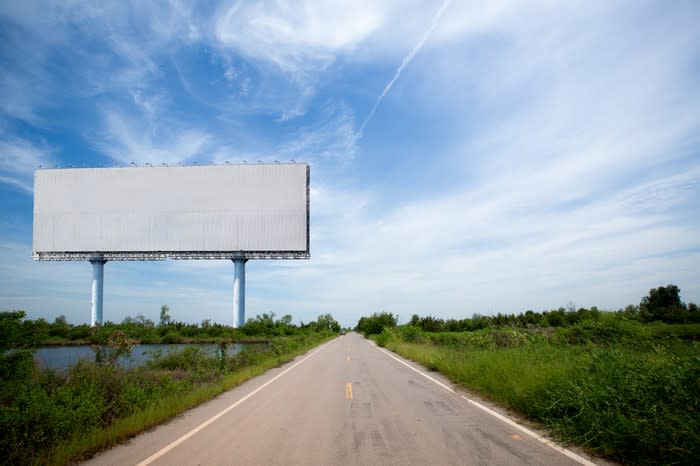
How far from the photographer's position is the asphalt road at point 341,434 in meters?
5.28

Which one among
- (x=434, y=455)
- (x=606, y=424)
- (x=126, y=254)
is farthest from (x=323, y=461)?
(x=126, y=254)

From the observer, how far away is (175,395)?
409 inches

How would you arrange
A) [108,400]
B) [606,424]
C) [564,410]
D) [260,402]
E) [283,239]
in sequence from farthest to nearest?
[283,239]
[260,402]
[108,400]
[564,410]
[606,424]

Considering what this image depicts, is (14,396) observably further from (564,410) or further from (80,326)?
(80,326)

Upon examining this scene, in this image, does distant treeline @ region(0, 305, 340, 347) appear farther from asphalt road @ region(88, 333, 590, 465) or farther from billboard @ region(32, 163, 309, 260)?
asphalt road @ region(88, 333, 590, 465)

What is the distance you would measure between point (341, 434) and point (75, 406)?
14.9 feet

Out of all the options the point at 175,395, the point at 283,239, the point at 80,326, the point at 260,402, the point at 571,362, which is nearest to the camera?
the point at 571,362

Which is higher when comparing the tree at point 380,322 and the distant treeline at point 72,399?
the distant treeline at point 72,399

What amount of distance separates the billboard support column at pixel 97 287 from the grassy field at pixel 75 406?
4917cm

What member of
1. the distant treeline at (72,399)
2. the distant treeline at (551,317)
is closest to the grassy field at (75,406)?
the distant treeline at (72,399)

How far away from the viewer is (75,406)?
6.84 meters

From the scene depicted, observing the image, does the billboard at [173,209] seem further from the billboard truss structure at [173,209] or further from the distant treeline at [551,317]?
the distant treeline at [551,317]

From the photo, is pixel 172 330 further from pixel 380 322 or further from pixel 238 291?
pixel 380 322

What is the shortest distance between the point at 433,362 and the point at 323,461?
12.9 m
